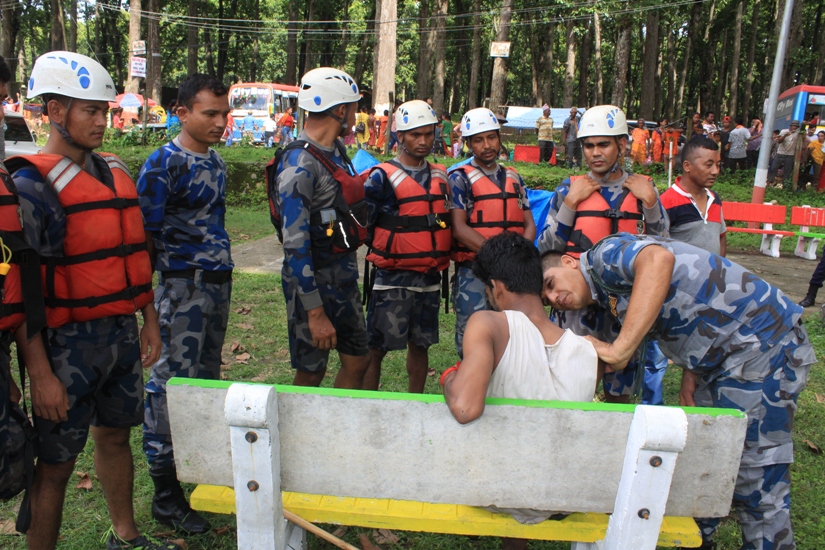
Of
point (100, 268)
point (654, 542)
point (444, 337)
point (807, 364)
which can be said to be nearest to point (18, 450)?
point (100, 268)

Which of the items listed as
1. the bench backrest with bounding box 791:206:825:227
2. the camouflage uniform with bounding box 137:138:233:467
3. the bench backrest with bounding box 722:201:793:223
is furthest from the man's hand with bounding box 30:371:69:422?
the bench backrest with bounding box 791:206:825:227

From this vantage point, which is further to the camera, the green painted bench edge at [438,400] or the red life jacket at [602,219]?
the red life jacket at [602,219]

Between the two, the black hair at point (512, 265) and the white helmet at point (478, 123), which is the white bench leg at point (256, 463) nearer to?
the black hair at point (512, 265)

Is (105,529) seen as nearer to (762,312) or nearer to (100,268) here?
(100,268)

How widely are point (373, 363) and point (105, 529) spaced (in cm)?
187

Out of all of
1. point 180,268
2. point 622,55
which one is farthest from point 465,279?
point 622,55

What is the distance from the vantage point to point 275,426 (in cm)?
217

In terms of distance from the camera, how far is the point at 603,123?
403 centimetres

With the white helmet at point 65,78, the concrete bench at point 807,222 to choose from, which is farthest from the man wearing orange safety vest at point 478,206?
the concrete bench at point 807,222

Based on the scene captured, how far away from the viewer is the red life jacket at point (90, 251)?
272 cm

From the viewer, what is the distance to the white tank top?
2.47m

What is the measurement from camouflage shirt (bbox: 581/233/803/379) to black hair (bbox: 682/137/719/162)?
6.33 ft

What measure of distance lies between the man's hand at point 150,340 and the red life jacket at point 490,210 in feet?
7.05

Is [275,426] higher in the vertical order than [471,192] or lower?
lower
